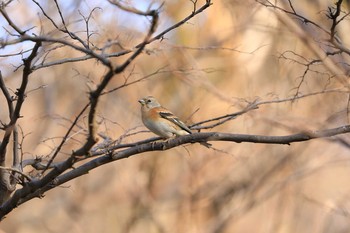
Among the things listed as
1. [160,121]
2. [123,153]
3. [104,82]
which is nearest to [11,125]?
[123,153]

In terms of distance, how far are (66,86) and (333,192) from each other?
5548 millimetres

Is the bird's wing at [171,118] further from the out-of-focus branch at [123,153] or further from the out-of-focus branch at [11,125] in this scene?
the out-of-focus branch at [11,125]

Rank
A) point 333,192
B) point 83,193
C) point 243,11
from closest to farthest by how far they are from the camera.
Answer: point 243,11 → point 333,192 → point 83,193

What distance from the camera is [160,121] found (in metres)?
6.09

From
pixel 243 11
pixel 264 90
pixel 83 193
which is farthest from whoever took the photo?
pixel 83 193

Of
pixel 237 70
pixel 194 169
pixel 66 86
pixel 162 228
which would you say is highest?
pixel 66 86

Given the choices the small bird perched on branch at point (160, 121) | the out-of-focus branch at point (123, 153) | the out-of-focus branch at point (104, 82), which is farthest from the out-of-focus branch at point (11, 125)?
the small bird perched on branch at point (160, 121)

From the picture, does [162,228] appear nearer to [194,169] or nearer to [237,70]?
[194,169]

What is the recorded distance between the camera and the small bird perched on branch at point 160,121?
19.2 ft

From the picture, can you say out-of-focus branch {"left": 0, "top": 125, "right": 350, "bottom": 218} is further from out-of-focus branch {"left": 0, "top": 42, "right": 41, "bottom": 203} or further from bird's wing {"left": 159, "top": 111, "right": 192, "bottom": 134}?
bird's wing {"left": 159, "top": 111, "right": 192, "bottom": 134}

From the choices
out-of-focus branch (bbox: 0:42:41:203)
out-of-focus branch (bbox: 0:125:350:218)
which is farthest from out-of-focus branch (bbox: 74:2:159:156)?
out-of-focus branch (bbox: 0:42:41:203)

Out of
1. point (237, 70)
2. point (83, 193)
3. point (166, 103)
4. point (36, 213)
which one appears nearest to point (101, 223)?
point (83, 193)

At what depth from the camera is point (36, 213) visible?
12.8 meters

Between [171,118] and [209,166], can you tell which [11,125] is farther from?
[209,166]
